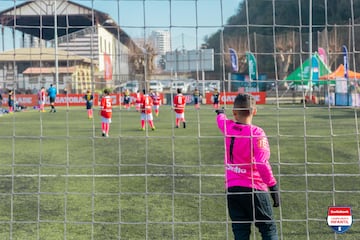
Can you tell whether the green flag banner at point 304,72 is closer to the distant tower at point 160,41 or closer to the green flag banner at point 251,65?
the green flag banner at point 251,65

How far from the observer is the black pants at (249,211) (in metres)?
4.28

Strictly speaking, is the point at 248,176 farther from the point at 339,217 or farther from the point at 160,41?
the point at 160,41

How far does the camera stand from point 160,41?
16.1 feet

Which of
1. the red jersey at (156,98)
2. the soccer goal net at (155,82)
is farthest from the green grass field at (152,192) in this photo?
the red jersey at (156,98)

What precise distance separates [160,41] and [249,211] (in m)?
1.83

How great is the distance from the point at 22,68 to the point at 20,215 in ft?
6.57

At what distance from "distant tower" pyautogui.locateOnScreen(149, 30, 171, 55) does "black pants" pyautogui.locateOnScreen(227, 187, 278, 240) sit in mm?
1514

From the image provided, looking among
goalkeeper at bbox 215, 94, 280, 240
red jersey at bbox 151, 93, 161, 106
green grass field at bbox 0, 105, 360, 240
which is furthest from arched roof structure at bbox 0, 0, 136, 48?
red jersey at bbox 151, 93, 161, 106

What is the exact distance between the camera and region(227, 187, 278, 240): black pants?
4.28 metres

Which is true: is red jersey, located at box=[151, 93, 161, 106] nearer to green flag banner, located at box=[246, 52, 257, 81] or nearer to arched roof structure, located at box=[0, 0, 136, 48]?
green flag banner, located at box=[246, 52, 257, 81]

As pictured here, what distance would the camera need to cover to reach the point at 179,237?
217 inches

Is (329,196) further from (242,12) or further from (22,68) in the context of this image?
(22,68)

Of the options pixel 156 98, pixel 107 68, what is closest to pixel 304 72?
pixel 156 98

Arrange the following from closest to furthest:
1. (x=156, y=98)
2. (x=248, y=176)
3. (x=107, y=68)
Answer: (x=248, y=176) → (x=107, y=68) → (x=156, y=98)
